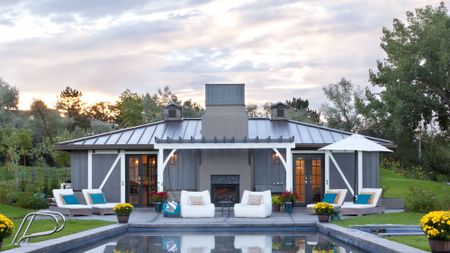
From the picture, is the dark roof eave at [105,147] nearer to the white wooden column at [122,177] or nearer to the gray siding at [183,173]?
the white wooden column at [122,177]

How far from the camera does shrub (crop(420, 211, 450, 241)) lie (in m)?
9.55

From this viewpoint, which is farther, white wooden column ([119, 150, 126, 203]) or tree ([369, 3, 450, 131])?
tree ([369, 3, 450, 131])

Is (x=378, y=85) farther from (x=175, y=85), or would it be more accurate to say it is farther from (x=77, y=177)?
(x=77, y=177)

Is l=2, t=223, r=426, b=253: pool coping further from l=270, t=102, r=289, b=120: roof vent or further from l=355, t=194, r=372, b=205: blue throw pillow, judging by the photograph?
l=270, t=102, r=289, b=120: roof vent

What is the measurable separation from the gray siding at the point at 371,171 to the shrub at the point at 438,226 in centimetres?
1142

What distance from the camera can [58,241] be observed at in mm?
11734

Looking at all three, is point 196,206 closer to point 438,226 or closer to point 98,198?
point 98,198

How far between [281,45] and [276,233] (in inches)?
443

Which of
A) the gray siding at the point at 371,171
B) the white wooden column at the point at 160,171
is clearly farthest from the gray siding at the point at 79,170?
the gray siding at the point at 371,171

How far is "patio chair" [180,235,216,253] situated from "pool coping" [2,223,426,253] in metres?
1.13

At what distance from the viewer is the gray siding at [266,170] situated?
70.9 feet

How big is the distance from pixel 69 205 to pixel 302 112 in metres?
30.8

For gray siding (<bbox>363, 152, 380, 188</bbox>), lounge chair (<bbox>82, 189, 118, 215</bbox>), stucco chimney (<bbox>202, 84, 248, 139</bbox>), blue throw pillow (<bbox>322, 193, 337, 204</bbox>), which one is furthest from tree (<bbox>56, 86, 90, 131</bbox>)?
blue throw pillow (<bbox>322, 193, 337, 204</bbox>)

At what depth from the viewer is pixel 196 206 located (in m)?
17.8
